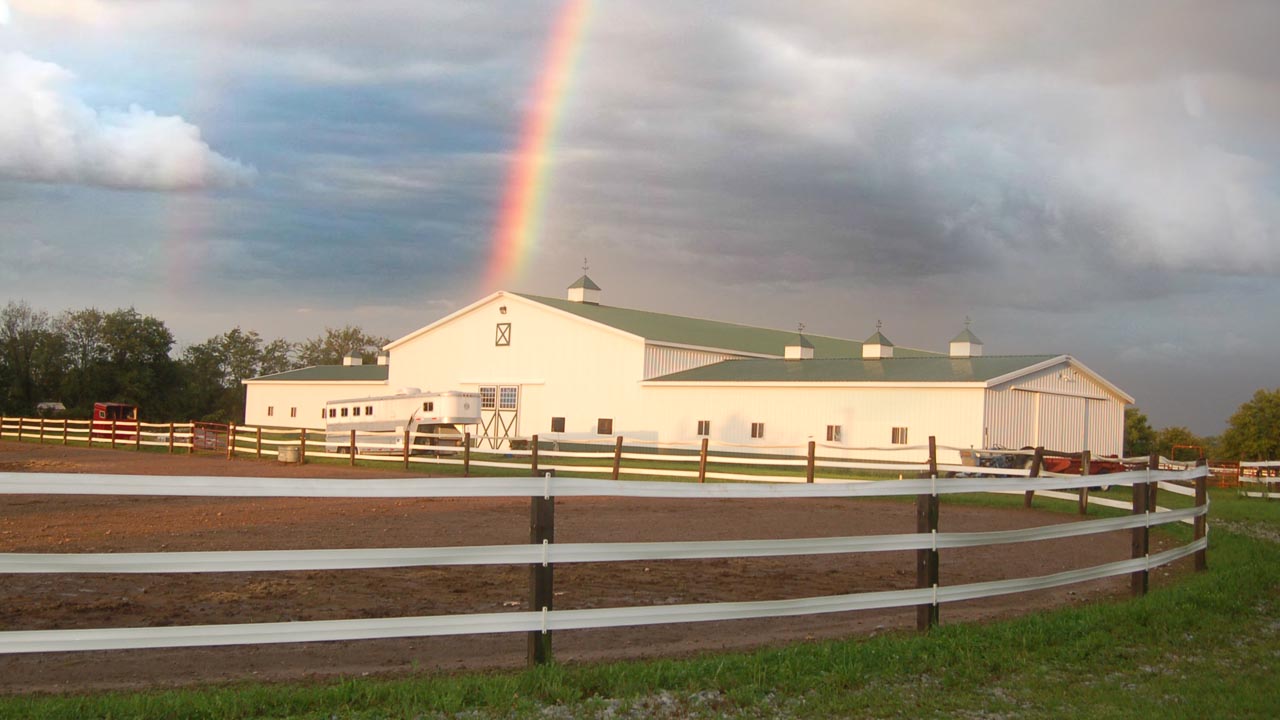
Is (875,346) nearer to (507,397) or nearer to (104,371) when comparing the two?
(507,397)

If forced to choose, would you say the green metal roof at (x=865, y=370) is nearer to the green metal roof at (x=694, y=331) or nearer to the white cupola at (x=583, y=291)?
the green metal roof at (x=694, y=331)

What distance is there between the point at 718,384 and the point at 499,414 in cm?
→ 1105

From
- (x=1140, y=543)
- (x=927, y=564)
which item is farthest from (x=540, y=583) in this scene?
(x=1140, y=543)

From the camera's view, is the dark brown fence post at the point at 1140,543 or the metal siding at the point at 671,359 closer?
the dark brown fence post at the point at 1140,543

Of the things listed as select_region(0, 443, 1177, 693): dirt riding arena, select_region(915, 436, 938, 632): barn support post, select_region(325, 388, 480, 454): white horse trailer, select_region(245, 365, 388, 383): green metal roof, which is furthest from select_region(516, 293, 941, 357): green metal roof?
select_region(915, 436, 938, 632): barn support post

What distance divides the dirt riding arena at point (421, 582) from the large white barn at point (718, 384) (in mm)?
12302

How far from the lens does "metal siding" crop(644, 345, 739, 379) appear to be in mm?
42406

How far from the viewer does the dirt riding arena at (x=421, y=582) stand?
7.21 meters

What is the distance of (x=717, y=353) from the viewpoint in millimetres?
46219

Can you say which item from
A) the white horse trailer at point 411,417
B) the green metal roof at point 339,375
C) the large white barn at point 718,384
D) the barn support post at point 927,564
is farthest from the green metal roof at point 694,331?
the barn support post at point 927,564

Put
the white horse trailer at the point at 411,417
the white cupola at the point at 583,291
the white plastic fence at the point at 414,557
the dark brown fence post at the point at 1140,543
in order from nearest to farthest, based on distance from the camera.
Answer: the white plastic fence at the point at 414,557 < the dark brown fence post at the point at 1140,543 < the white horse trailer at the point at 411,417 < the white cupola at the point at 583,291

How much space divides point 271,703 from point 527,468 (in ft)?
76.8

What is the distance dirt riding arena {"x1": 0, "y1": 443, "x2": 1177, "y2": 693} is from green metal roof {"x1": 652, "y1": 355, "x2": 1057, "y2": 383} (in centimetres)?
1481

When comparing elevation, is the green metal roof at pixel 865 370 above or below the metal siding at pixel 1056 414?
above
